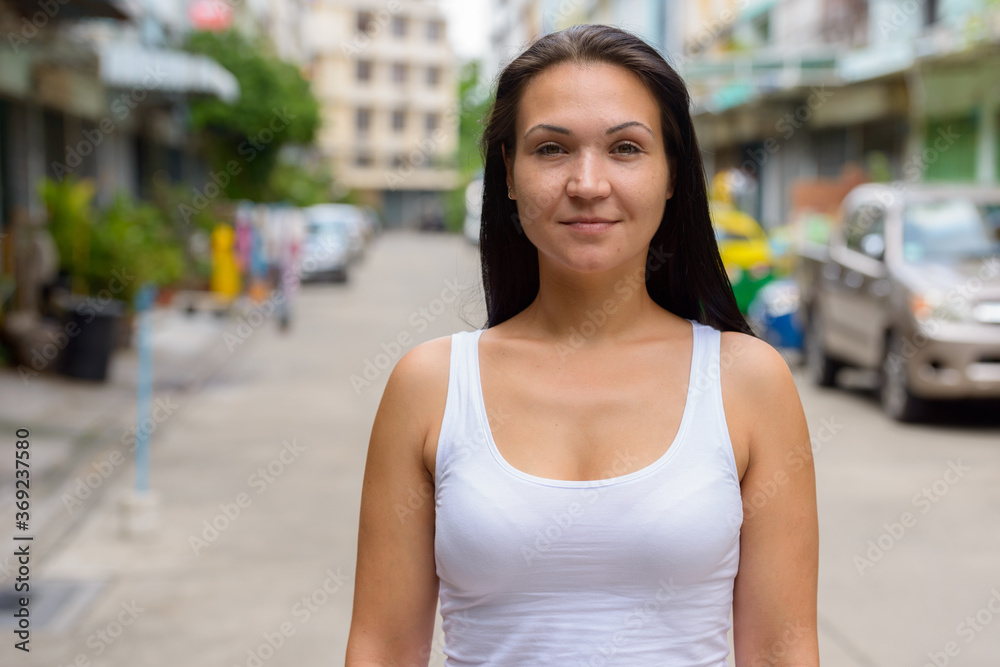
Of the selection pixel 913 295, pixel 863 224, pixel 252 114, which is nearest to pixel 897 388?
pixel 913 295

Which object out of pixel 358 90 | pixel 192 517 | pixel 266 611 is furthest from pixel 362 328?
pixel 358 90

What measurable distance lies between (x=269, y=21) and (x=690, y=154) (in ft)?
158

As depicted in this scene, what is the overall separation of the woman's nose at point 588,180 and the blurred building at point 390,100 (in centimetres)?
7958

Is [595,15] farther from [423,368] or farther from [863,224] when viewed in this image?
[423,368]

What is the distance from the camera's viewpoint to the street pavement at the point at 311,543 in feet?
15.5

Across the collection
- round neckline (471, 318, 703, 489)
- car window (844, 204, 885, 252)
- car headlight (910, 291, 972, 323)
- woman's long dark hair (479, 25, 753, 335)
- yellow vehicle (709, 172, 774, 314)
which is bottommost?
yellow vehicle (709, 172, 774, 314)

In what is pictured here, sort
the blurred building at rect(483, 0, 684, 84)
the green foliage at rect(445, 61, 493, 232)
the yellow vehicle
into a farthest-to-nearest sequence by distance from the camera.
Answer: the green foliage at rect(445, 61, 493, 232) → the blurred building at rect(483, 0, 684, 84) → the yellow vehicle

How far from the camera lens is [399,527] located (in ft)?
5.74

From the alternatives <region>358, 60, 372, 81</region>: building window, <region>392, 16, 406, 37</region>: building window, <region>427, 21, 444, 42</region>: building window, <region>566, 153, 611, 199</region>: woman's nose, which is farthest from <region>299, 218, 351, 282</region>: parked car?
<region>427, 21, 444, 42</region>: building window

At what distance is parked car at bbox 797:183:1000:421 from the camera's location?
8766 millimetres

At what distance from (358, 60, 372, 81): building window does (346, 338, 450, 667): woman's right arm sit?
8417 cm

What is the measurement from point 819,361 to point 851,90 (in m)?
14.5

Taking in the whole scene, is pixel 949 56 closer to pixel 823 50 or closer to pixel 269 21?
pixel 823 50

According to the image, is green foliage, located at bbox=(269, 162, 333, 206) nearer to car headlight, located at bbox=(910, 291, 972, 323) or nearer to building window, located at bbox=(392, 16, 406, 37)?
car headlight, located at bbox=(910, 291, 972, 323)
